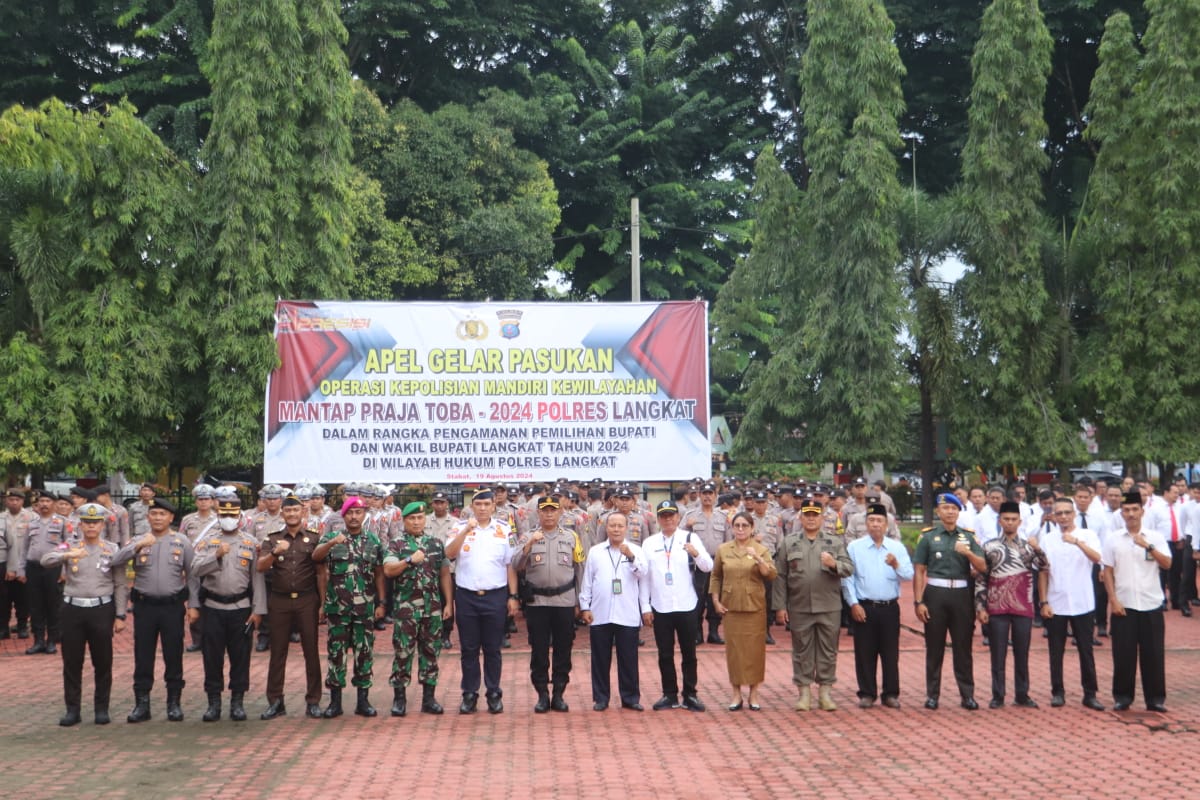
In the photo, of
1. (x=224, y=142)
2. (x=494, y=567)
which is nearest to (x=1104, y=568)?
(x=494, y=567)

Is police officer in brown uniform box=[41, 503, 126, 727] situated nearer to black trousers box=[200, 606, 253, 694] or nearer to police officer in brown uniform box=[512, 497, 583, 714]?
black trousers box=[200, 606, 253, 694]

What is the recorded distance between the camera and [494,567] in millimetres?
10586

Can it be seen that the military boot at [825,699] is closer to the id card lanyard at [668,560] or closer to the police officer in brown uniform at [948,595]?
the police officer in brown uniform at [948,595]

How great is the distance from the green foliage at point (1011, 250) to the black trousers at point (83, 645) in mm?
15959

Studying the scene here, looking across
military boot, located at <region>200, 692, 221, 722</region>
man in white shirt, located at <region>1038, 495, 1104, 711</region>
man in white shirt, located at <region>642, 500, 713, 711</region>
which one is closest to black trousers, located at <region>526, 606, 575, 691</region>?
man in white shirt, located at <region>642, 500, 713, 711</region>

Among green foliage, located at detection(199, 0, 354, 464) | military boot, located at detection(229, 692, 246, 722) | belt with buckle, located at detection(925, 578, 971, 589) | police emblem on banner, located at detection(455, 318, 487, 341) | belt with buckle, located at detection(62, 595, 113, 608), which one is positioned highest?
green foliage, located at detection(199, 0, 354, 464)

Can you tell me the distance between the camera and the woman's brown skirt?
10398mm

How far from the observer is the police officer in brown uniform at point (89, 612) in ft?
32.6

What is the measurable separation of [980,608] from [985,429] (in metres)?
11.8

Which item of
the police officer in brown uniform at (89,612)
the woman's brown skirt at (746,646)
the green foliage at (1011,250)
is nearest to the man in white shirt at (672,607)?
the woman's brown skirt at (746,646)

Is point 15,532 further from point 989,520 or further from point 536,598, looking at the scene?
point 989,520

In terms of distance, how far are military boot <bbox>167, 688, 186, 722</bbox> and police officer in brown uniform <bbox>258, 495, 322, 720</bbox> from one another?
53cm

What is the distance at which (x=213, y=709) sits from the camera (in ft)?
33.3

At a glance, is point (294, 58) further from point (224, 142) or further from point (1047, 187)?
point (1047, 187)
